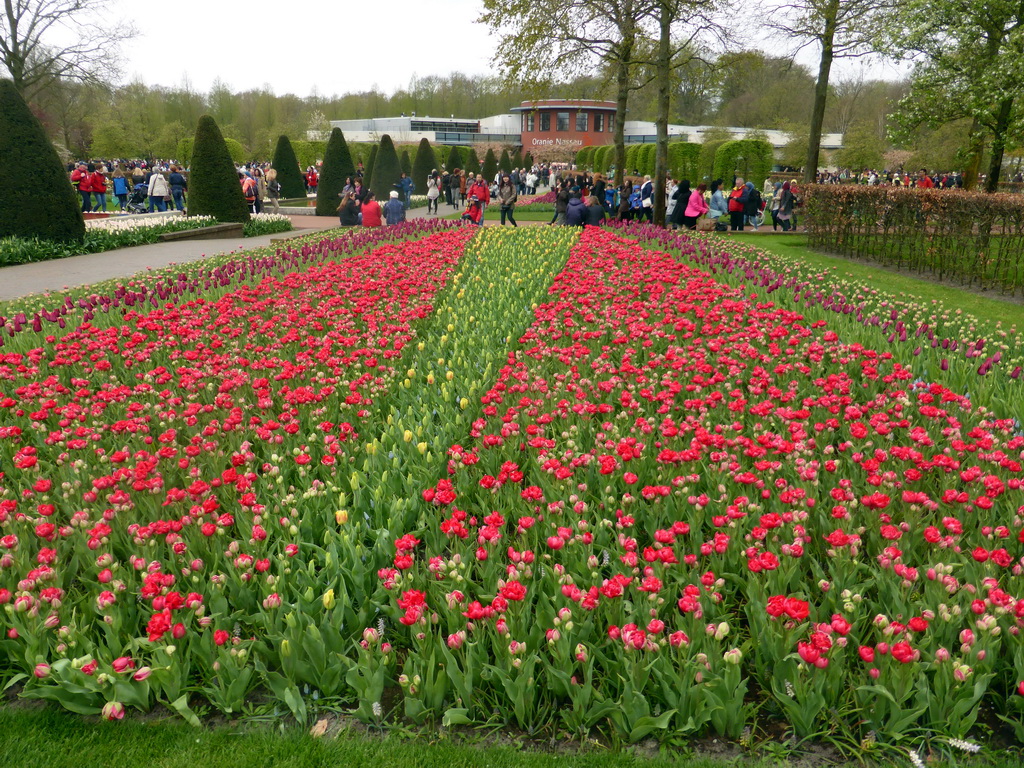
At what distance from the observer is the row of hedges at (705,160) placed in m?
38.6

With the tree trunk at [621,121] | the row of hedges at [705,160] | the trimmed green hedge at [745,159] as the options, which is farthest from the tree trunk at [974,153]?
the trimmed green hedge at [745,159]

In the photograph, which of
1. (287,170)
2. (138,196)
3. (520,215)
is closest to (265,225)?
(520,215)

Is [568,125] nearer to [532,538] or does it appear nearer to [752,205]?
[752,205]

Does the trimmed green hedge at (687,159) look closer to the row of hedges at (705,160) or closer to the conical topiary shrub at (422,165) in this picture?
the row of hedges at (705,160)

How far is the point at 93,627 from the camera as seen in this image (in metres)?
3.16

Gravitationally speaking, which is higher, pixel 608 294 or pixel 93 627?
pixel 608 294

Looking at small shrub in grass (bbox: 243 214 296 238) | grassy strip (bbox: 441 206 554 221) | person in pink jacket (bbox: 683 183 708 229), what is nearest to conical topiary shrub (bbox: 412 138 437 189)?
grassy strip (bbox: 441 206 554 221)

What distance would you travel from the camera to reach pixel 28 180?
1574 cm

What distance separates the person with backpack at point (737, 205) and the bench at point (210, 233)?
1318 cm

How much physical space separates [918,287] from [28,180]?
1703 centimetres

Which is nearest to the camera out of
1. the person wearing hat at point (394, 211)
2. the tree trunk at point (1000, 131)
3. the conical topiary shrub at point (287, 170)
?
the person wearing hat at point (394, 211)

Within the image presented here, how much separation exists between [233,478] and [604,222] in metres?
15.5

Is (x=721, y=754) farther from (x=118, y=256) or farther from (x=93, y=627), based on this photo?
(x=118, y=256)

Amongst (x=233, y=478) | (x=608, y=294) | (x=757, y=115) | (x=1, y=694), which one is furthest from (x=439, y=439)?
(x=757, y=115)
